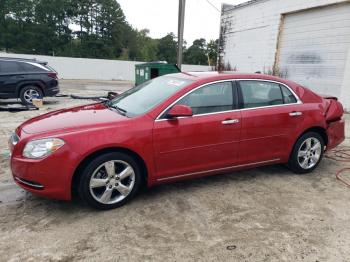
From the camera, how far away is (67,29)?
57.8 metres

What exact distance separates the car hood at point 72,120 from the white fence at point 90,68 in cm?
2540

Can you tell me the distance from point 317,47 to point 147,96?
9.31 metres

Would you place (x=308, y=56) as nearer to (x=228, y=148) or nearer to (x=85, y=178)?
(x=228, y=148)

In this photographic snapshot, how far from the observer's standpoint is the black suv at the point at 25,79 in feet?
32.5

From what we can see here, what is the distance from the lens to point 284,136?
4332 millimetres

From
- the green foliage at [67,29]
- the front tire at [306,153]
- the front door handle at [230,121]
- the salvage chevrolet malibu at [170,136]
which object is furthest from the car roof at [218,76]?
the green foliage at [67,29]

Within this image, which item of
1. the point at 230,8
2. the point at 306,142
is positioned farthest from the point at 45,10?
the point at 306,142

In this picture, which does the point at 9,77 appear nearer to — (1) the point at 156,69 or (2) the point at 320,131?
(1) the point at 156,69

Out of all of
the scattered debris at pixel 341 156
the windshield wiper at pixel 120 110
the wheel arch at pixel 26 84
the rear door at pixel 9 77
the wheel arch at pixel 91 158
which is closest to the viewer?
the wheel arch at pixel 91 158

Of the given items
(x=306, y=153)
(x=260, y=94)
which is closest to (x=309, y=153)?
(x=306, y=153)

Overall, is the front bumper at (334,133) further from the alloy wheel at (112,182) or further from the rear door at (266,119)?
the alloy wheel at (112,182)

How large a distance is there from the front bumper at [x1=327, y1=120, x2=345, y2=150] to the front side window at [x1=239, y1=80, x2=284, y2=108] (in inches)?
41.7

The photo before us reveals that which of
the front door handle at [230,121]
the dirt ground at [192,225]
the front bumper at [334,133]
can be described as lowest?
the dirt ground at [192,225]

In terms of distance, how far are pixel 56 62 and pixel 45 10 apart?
117 feet
